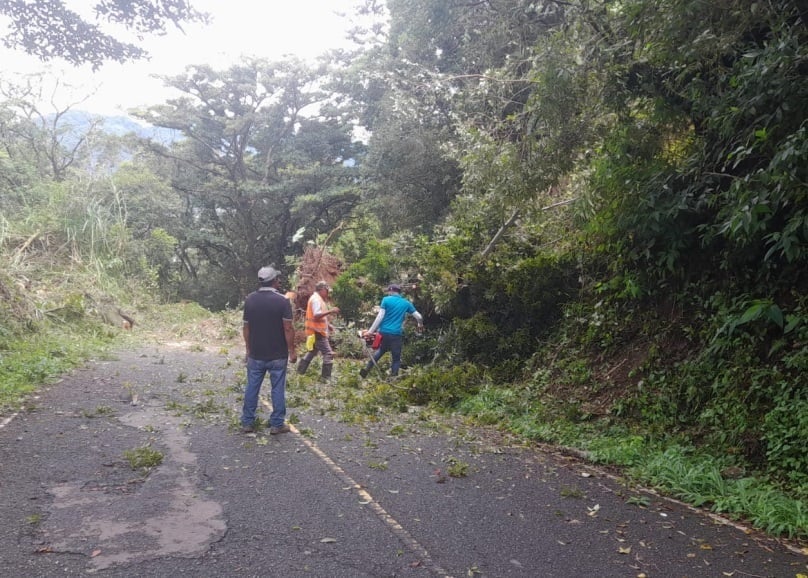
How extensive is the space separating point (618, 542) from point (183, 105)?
107ft

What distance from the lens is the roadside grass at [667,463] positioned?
4945 mm

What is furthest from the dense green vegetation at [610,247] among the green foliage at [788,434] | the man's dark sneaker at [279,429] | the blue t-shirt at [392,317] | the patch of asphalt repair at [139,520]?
the patch of asphalt repair at [139,520]

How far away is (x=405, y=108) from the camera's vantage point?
15.4 metres

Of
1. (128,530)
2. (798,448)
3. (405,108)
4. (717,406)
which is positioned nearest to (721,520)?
(798,448)

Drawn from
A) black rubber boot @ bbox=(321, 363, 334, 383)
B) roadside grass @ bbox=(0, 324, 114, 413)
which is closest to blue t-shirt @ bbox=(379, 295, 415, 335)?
black rubber boot @ bbox=(321, 363, 334, 383)

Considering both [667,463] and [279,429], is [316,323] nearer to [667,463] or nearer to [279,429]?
[279,429]

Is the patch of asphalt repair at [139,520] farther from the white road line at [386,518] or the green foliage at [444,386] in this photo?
the green foliage at [444,386]

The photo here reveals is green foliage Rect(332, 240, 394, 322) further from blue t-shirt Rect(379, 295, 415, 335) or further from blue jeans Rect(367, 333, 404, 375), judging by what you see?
blue jeans Rect(367, 333, 404, 375)

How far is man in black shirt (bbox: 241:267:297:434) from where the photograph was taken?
727cm

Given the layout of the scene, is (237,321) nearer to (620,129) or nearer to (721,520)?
(620,129)

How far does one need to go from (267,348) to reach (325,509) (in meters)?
2.79

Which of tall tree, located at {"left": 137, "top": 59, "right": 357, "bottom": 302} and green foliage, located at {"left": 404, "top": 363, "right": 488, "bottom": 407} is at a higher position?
tall tree, located at {"left": 137, "top": 59, "right": 357, "bottom": 302}

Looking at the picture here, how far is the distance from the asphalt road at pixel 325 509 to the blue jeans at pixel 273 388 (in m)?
0.24

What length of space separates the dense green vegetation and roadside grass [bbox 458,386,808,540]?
0.08 feet
